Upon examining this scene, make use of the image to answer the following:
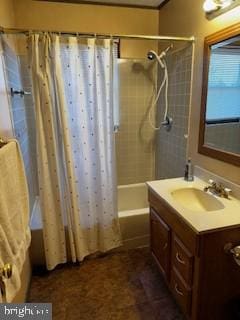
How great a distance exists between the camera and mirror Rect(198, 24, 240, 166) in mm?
1473

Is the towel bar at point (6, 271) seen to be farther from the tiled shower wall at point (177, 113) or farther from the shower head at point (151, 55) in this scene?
the shower head at point (151, 55)

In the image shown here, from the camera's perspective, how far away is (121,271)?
1.94 meters

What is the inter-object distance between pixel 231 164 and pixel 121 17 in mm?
1956

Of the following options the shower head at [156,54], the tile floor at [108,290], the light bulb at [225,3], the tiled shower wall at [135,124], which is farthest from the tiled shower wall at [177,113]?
the tile floor at [108,290]

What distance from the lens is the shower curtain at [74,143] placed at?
5.34 ft

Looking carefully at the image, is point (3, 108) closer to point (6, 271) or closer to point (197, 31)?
point (6, 271)

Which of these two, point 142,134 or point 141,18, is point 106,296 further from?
point 141,18

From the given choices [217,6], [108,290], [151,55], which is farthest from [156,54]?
[108,290]

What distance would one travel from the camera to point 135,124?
275 centimetres

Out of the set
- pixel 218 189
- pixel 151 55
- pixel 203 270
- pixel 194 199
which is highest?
pixel 151 55

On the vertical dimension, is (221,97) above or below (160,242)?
above

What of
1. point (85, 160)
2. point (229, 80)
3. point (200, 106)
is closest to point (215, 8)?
point (229, 80)

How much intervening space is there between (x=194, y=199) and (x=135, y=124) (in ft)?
4.45

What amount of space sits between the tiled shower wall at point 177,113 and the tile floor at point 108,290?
99 centimetres
